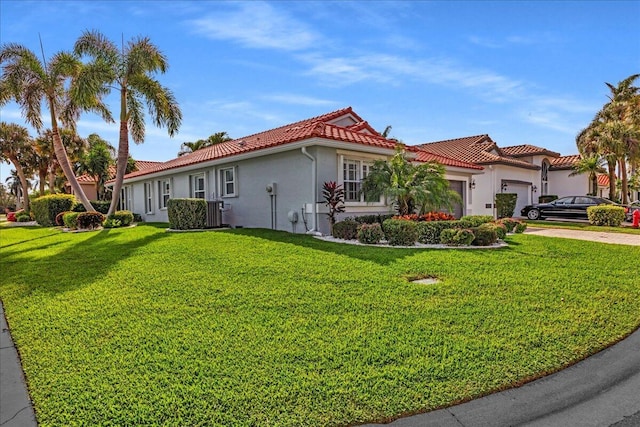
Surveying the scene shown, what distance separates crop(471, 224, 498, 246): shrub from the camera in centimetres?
1000

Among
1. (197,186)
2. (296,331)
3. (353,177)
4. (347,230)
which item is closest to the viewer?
(296,331)

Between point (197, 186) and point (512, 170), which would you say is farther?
point (512, 170)

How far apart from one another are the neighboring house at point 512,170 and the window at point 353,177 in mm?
7871

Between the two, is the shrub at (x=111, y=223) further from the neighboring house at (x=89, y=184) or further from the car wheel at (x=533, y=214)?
the car wheel at (x=533, y=214)

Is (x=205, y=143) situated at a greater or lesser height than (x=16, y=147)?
greater

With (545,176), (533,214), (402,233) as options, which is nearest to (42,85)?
(402,233)

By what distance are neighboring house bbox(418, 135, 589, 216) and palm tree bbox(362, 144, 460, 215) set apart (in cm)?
690

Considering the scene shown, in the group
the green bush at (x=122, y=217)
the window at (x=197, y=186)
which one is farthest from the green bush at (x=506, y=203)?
the green bush at (x=122, y=217)

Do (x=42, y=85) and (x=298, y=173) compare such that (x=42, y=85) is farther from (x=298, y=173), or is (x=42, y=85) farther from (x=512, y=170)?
(x=512, y=170)

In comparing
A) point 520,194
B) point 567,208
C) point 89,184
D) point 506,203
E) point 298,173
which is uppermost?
point 89,184

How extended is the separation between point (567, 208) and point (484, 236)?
50.6 feet

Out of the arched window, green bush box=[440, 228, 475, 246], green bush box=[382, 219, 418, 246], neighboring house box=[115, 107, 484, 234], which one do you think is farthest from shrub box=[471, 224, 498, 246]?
the arched window

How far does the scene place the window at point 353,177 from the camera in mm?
13016

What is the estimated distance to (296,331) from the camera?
4.18 m
